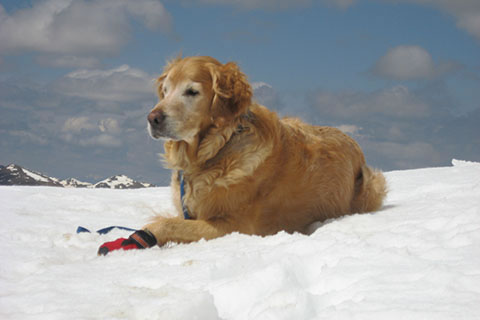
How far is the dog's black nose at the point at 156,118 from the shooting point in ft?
14.1

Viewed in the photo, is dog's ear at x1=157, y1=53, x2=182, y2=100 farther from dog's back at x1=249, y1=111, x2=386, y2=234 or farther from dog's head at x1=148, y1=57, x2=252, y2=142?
dog's back at x1=249, y1=111, x2=386, y2=234

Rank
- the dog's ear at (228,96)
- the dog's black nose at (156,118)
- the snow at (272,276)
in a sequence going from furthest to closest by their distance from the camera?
A: the dog's ear at (228,96)
the dog's black nose at (156,118)
the snow at (272,276)

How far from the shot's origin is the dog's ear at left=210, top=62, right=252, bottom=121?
14.8ft

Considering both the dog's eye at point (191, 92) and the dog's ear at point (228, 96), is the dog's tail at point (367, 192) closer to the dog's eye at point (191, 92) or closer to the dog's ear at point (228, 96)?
the dog's ear at point (228, 96)

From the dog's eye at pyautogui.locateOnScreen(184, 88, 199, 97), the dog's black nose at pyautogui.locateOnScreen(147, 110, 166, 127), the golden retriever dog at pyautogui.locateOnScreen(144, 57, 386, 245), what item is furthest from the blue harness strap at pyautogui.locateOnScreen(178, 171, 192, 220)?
the dog's eye at pyautogui.locateOnScreen(184, 88, 199, 97)

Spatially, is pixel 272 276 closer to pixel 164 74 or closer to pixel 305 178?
pixel 305 178

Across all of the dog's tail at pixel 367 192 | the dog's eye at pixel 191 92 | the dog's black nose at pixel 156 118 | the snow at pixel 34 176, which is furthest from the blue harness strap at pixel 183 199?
the snow at pixel 34 176

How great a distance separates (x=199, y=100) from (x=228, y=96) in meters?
0.29

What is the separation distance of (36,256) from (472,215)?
3.48 m

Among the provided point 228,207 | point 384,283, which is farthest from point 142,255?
point 384,283

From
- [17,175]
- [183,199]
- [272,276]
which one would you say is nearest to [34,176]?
[17,175]

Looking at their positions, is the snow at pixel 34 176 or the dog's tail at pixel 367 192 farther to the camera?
the snow at pixel 34 176

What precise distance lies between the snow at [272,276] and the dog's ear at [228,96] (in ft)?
4.09

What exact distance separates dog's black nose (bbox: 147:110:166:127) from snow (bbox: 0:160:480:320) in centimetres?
116
